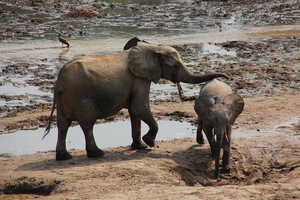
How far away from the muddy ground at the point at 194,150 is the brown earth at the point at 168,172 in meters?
0.02

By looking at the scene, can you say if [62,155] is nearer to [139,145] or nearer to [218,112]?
[139,145]

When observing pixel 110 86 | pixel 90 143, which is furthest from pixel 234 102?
pixel 90 143

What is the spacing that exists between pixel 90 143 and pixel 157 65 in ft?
6.21

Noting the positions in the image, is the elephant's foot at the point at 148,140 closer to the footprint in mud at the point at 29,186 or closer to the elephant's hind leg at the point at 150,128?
the elephant's hind leg at the point at 150,128

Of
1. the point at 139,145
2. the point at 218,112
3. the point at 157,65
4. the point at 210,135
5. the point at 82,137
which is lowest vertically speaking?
the point at 82,137

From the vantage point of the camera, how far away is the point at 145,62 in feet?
29.9

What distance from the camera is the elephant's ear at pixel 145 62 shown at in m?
9.04

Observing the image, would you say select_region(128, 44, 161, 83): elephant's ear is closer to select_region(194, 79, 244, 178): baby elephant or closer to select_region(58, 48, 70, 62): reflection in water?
select_region(194, 79, 244, 178): baby elephant

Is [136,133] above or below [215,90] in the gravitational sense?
below

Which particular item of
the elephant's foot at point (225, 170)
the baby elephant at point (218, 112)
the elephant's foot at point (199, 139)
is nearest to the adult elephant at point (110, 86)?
the baby elephant at point (218, 112)

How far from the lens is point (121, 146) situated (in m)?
9.96

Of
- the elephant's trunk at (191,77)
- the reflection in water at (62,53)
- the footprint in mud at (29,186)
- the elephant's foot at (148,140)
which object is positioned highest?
the elephant's trunk at (191,77)

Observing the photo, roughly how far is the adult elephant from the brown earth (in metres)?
0.59

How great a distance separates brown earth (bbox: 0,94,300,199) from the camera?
6.99 m
